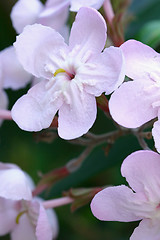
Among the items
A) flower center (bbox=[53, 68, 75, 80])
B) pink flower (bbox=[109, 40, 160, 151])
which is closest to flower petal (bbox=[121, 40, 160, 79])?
pink flower (bbox=[109, 40, 160, 151])

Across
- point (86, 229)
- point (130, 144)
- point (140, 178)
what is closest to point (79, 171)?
point (130, 144)

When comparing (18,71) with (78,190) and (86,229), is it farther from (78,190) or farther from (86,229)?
(86,229)

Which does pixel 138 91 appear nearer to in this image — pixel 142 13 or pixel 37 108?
pixel 37 108

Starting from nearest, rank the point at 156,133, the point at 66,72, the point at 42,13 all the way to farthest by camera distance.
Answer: the point at 156,133
the point at 66,72
the point at 42,13

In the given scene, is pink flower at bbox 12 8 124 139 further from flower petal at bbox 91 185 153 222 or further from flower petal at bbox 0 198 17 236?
flower petal at bbox 0 198 17 236

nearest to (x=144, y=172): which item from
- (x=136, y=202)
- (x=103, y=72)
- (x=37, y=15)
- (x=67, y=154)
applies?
(x=136, y=202)

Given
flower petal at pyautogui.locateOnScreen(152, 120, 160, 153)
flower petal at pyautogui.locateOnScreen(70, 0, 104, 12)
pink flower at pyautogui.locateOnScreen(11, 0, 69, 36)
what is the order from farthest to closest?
pink flower at pyautogui.locateOnScreen(11, 0, 69, 36)
flower petal at pyautogui.locateOnScreen(70, 0, 104, 12)
flower petal at pyautogui.locateOnScreen(152, 120, 160, 153)

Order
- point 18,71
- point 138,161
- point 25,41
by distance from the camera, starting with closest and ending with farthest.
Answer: point 138,161
point 25,41
point 18,71
